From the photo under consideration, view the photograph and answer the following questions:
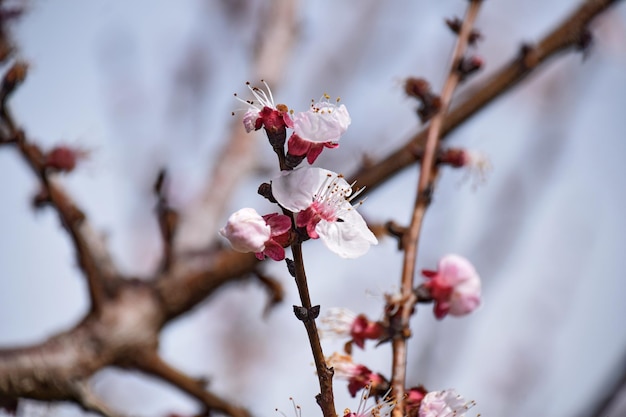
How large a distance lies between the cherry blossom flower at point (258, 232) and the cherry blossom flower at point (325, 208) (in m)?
0.03

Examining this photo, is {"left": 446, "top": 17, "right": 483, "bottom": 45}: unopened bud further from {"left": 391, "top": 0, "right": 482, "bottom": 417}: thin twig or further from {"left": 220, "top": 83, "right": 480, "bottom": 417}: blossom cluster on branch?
{"left": 220, "top": 83, "right": 480, "bottom": 417}: blossom cluster on branch

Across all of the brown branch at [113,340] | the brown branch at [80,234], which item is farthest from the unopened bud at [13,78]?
the brown branch at [113,340]

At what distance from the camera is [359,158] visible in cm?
188

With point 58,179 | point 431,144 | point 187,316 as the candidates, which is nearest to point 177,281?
point 187,316

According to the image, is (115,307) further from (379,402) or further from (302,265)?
(302,265)

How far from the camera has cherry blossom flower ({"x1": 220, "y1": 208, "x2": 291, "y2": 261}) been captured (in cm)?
89

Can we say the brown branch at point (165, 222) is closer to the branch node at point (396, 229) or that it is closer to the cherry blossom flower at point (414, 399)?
the branch node at point (396, 229)

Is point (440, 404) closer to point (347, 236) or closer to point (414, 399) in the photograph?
point (414, 399)

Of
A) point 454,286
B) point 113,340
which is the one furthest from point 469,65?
point 113,340

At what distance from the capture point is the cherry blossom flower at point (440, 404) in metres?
0.99

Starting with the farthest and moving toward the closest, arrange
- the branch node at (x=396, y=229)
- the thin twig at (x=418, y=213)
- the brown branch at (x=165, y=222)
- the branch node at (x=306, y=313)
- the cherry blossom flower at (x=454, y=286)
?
the brown branch at (x=165, y=222) < the branch node at (x=396, y=229) < the cherry blossom flower at (x=454, y=286) < the thin twig at (x=418, y=213) < the branch node at (x=306, y=313)

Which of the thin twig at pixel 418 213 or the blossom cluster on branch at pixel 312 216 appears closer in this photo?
the blossom cluster on branch at pixel 312 216

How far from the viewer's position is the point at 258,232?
0.90 meters

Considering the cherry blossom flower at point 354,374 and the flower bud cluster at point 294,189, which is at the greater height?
the flower bud cluster at point 294,189
